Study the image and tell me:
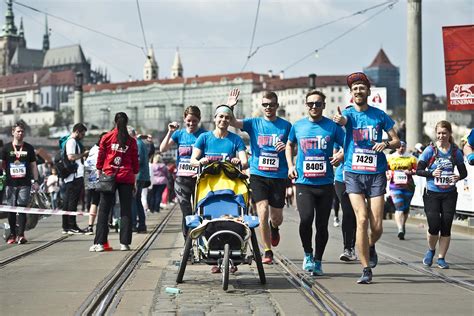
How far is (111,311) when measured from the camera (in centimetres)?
708

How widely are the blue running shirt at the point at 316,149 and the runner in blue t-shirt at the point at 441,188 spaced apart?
6.45 ft

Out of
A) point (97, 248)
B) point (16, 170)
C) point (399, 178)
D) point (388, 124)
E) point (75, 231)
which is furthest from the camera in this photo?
point (75, 231)

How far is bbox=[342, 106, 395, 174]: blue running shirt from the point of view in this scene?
9258 mm

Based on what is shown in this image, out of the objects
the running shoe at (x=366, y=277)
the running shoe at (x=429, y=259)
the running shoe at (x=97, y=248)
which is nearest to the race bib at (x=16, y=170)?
the running shoe at (x=97, y=248)

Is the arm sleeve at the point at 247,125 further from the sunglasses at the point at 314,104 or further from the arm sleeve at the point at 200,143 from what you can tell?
the sunglasses at the point at 314,104

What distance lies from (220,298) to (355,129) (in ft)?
8.21

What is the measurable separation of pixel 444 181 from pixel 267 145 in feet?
7.57

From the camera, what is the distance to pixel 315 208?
10.0m

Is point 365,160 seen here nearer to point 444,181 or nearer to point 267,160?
point 267,160

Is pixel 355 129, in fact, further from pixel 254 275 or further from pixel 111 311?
pixel 111 311

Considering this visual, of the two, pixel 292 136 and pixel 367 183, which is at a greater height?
pixel 292 136

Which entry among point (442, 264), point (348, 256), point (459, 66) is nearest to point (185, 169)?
point (348, 256)

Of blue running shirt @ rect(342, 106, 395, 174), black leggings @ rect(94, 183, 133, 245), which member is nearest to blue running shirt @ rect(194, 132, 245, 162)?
blue running shirt @ rect(342, 106, 395, 174)

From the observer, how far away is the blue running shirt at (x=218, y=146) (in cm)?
989
